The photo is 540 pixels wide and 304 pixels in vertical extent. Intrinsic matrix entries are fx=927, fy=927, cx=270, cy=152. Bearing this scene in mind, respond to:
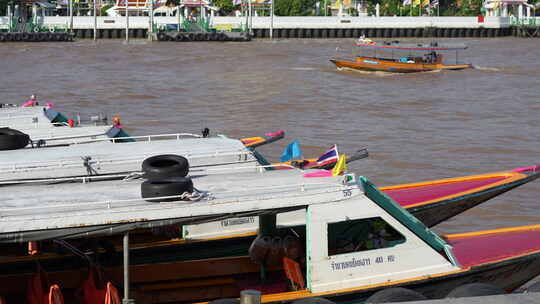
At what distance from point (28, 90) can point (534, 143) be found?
1673 cm

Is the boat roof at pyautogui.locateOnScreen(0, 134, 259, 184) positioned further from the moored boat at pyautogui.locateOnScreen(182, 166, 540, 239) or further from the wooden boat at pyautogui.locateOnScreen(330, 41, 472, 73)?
the wooden boat at pyautogui.locateOnScreen(330, 41, 472, 73)

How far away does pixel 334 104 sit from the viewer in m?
26.3

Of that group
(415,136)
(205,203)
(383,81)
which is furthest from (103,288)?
(383,81)

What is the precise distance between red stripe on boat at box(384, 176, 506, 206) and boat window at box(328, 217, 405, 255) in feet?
9.23

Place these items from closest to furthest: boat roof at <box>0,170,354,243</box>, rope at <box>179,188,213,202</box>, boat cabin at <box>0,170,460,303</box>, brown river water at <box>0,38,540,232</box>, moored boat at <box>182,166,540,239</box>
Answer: boat roof at <box>0,170,354,243</box>, boat cabin at <box>0,170,460,303</box>, rope at <box>179,188,213,202</box>, moored boat at <box>182,166,540,239</box>, brown river water at <box>0,38,540,232</box>

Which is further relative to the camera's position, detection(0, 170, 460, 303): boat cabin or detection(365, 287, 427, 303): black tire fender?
detection(365, 287, 427, 303): black tire fender

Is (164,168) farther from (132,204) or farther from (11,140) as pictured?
(11,140)

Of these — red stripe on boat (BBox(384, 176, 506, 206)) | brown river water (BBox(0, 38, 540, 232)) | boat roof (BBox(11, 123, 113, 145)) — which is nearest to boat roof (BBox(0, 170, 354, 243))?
red stripe on boat (BBox(384, 176, 506, 206))

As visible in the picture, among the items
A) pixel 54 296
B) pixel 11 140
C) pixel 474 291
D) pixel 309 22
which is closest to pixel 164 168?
pixel 54 296

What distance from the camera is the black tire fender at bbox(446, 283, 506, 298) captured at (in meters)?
7.04

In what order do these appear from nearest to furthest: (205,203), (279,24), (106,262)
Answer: (205,203) < (106,262) < (279,24)

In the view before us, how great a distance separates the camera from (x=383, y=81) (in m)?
34.0

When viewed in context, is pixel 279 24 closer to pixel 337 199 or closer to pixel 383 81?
pixel 383 81

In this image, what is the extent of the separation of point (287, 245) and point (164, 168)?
1.30 meters
